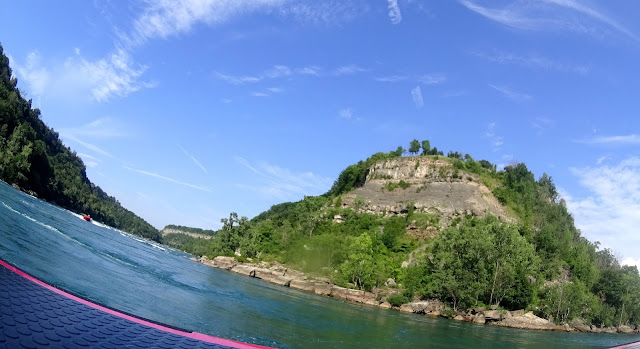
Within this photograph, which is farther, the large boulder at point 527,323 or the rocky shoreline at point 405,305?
the rocky shoreline at point 405,305

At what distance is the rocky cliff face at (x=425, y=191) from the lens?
3216 inches

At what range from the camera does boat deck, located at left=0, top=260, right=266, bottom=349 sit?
11.1ft

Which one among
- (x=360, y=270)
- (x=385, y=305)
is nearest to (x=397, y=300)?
(x=385, y=305)

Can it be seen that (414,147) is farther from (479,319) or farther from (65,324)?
(65,324)

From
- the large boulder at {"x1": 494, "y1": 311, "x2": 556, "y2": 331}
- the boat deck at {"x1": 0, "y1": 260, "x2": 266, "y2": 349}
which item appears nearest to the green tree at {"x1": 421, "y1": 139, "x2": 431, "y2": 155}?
the large boulder at {"x1": 494, "y1": 311, "x2": 556, "y2": 331}

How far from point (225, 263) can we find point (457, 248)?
3773cm

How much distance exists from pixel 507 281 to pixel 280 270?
1276 inches

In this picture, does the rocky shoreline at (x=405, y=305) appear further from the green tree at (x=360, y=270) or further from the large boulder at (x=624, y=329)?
the green tree at (x=360, y=270)

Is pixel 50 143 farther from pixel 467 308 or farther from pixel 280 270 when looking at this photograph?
pixel 467 308

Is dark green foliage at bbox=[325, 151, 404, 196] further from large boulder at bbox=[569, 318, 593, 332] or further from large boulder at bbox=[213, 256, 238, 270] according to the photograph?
large boulder at bbox=[569, 318, 593, 332]

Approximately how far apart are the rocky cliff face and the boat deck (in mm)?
78166

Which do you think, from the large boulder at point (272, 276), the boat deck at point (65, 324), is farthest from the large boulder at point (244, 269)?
the boat deck at point (65, 324)

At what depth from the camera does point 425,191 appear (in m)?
89.4

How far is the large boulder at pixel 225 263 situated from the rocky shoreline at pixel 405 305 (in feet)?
0.65
